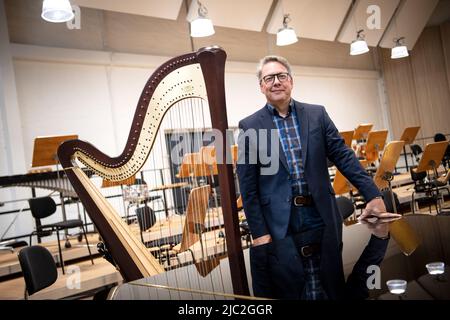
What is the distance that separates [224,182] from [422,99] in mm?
13080

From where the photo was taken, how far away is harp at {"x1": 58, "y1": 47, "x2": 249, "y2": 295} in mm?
1563

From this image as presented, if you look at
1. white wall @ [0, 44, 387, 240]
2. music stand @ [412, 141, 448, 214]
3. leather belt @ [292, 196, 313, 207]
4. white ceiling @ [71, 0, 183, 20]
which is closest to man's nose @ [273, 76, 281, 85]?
leather belt @ [292, 196, 313, 207]

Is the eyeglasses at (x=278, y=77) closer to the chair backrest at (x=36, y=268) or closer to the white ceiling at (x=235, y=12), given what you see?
the chair backrest at (x=36, y=268)

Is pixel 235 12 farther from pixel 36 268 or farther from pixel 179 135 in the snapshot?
pixel 36 268

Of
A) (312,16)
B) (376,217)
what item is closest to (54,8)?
(376,217)

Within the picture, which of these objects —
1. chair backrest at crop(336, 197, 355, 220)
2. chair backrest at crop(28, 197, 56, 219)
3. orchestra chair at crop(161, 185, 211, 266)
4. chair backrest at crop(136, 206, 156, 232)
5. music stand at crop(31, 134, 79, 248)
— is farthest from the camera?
chair backrest at crop(28, 197, 56, 219)

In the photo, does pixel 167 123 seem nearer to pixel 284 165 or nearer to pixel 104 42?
pixel 284 165

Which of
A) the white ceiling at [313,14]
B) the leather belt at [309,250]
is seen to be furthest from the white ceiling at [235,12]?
the leather belt at [309,250]

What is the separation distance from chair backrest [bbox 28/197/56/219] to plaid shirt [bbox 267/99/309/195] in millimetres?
3551

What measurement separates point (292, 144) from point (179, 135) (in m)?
0.57

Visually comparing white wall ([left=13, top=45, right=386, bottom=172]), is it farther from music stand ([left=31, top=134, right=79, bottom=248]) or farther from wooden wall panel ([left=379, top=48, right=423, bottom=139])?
wooden wall panel ([left=379, top=48, right=423, bottom=139])

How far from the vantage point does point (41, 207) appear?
4941 millimetres

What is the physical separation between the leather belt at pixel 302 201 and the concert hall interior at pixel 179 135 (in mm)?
177

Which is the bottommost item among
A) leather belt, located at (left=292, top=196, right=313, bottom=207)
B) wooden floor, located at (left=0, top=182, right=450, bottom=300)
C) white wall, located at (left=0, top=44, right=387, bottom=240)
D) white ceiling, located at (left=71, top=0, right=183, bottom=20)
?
wooden floor, located at (left=0, top=182, right=450, bottom=300)
